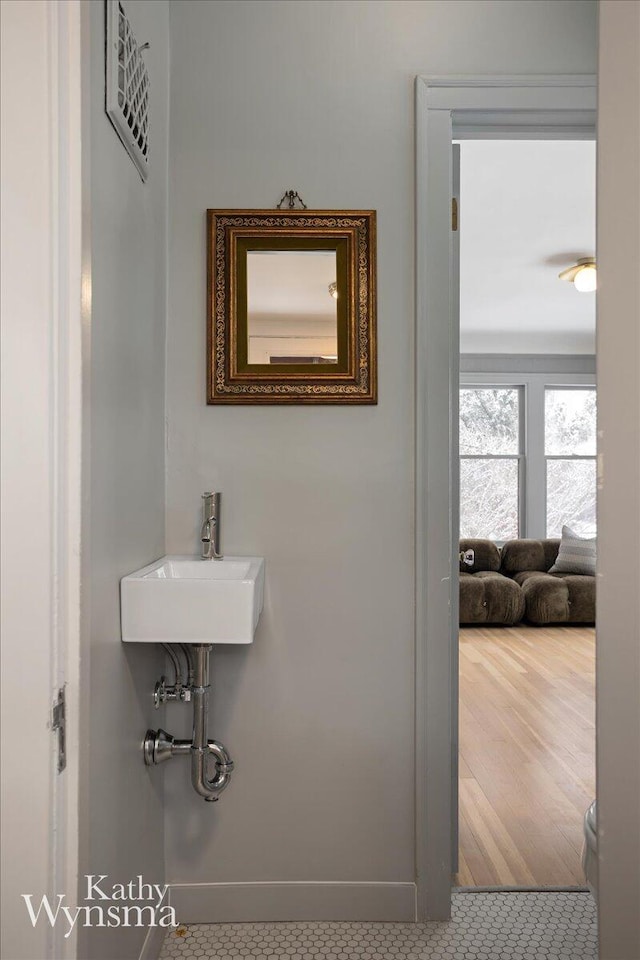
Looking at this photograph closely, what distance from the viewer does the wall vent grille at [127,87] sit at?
53.1 inches

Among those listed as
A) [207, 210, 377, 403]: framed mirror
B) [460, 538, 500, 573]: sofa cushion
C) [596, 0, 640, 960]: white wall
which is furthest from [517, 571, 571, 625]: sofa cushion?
[596, 0, 640, 960]: white wall

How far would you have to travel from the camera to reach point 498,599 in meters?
5.79

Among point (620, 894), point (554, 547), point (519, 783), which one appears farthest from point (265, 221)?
point (554, 547)

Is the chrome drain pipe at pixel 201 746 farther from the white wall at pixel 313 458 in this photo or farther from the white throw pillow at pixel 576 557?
the white throw pillow at pixel 576 557

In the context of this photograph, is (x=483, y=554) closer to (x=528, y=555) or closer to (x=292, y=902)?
(x=528, y=555)

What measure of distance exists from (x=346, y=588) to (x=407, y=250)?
95 cm

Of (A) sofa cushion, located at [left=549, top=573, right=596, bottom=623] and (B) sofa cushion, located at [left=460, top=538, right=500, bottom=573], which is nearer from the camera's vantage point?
(A) sofa cushion, located at [left=549, top=573, right=596, bottom=623]

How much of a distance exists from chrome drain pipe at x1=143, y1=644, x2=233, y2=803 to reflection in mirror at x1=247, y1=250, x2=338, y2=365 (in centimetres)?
82

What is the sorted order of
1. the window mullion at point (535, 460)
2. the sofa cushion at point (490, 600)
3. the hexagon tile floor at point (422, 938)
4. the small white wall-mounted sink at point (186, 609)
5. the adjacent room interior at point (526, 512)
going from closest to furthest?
the small white wall-mounted sink at point (186, 609)
the hexagon tile floor at point (422, 938)
the adjacent room interior at point (526, 512)
the sofa cushion at point (490, 600)
the window mullion at point (535, 460)

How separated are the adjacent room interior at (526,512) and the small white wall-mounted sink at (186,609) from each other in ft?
4.09

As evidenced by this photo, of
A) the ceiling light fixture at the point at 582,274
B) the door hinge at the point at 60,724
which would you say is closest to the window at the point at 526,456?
the ceiling light fixture at the point at 582,274

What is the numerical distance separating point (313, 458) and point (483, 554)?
4473 millimetres

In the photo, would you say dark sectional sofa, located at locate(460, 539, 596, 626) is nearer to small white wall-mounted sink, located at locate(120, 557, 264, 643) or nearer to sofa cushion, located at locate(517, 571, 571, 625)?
sofa cushion, located at locate(517, 571, 571, 625)

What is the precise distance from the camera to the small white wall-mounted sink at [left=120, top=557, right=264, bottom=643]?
151cm
